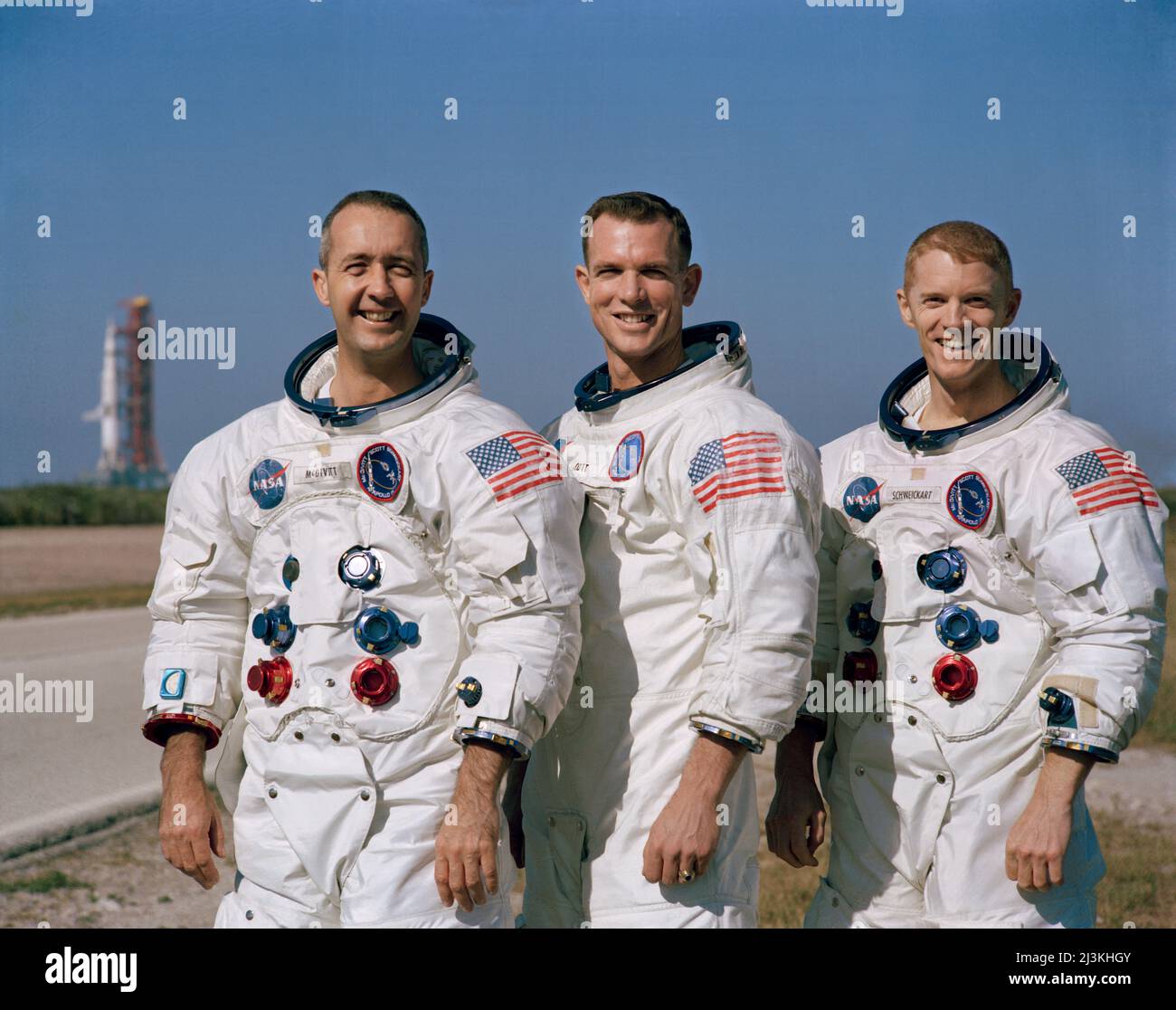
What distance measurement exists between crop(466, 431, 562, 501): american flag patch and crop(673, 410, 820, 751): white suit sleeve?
1.22 ft

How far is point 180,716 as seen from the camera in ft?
12.2

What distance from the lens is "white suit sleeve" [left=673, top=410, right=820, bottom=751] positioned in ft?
11.0

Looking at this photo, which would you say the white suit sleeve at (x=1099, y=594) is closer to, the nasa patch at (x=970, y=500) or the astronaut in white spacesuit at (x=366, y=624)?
the nasa patch at (x=970, y=500)

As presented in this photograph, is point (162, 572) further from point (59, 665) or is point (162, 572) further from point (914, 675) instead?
point (59, 665)

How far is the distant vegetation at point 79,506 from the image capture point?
98.2ft

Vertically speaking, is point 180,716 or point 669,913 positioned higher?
point 180,716

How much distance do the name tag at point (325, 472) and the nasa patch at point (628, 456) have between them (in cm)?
73

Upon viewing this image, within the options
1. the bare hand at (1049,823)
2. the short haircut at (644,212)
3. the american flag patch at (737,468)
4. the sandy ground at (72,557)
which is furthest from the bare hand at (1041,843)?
the sandy ground at (72,557)

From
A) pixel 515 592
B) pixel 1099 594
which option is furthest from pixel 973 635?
pixel 515 592

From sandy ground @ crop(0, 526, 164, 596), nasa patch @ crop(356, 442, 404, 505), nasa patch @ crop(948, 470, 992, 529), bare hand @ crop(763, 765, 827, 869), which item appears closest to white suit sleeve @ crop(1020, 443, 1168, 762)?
nasa patch @ crop(948, 470, 992, 529)

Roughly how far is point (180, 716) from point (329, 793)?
0.54 m
